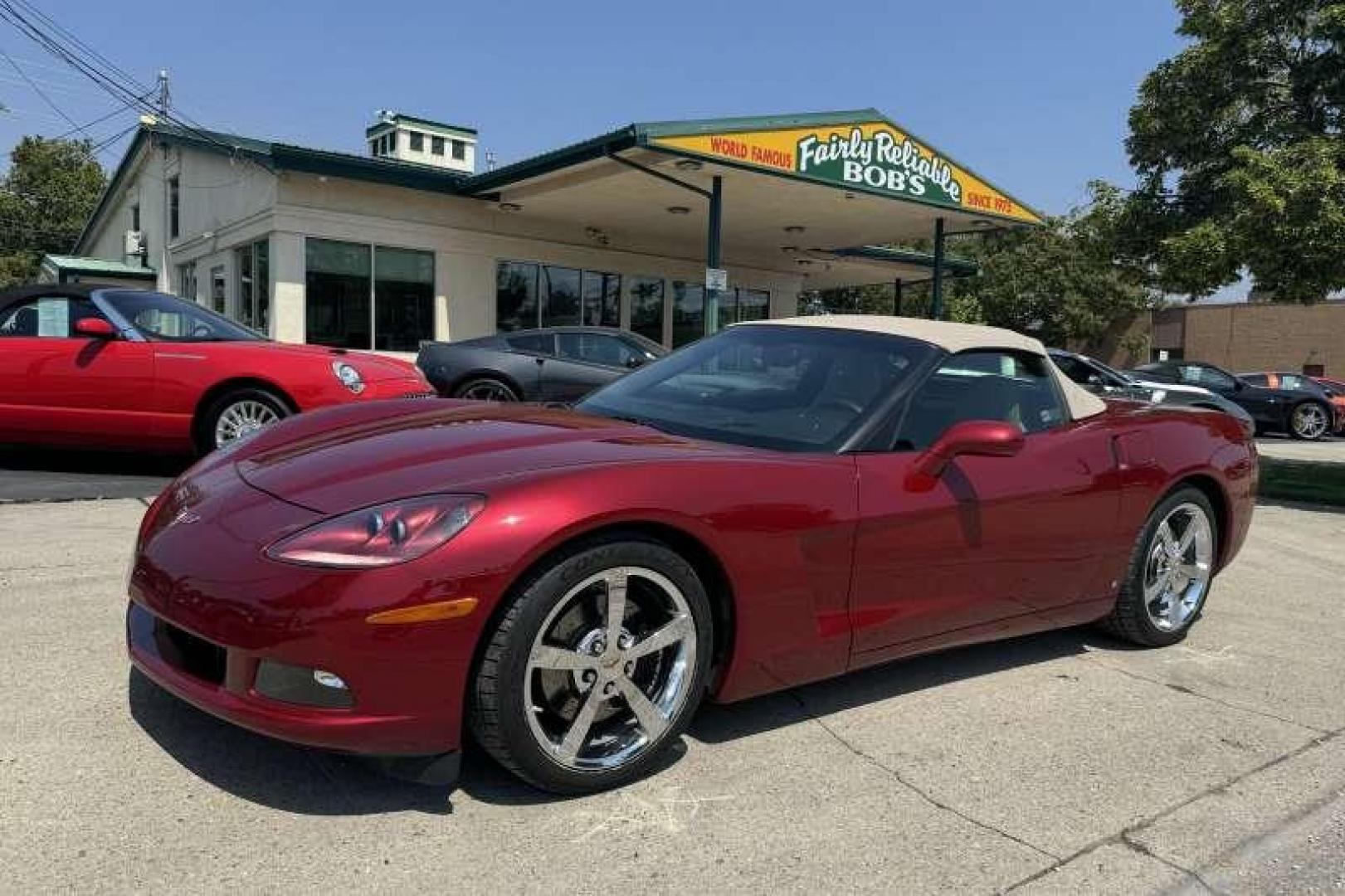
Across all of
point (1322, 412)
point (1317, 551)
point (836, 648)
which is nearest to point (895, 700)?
point (836, 648)

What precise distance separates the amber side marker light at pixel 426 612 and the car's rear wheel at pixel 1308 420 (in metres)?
22.3

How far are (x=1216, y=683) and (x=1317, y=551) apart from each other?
12.7ft

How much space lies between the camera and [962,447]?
3.25 metres

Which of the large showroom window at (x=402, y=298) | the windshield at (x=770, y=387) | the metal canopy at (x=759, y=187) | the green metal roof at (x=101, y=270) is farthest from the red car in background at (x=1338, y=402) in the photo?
the green metal roof at (x=101, y=270)

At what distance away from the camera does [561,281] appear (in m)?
18.2

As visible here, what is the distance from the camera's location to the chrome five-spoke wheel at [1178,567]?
4.36 m

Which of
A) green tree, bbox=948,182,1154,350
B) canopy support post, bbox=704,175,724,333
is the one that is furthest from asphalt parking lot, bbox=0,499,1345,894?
green tree, bbox=948,182,1154,350

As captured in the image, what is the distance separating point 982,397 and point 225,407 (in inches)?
212

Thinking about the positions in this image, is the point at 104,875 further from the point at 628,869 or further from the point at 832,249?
the point at 832,249

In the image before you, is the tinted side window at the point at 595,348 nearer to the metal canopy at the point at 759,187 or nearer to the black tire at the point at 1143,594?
the metal canopy at the point at 759,187

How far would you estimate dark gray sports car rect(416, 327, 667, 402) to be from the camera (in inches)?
411

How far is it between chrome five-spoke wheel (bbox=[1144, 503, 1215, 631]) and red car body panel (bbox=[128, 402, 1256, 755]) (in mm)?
346

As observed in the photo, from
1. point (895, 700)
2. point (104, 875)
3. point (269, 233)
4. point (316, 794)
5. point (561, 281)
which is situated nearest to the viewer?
point (104, 875)

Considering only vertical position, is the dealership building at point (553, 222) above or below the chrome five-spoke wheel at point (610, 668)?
above
